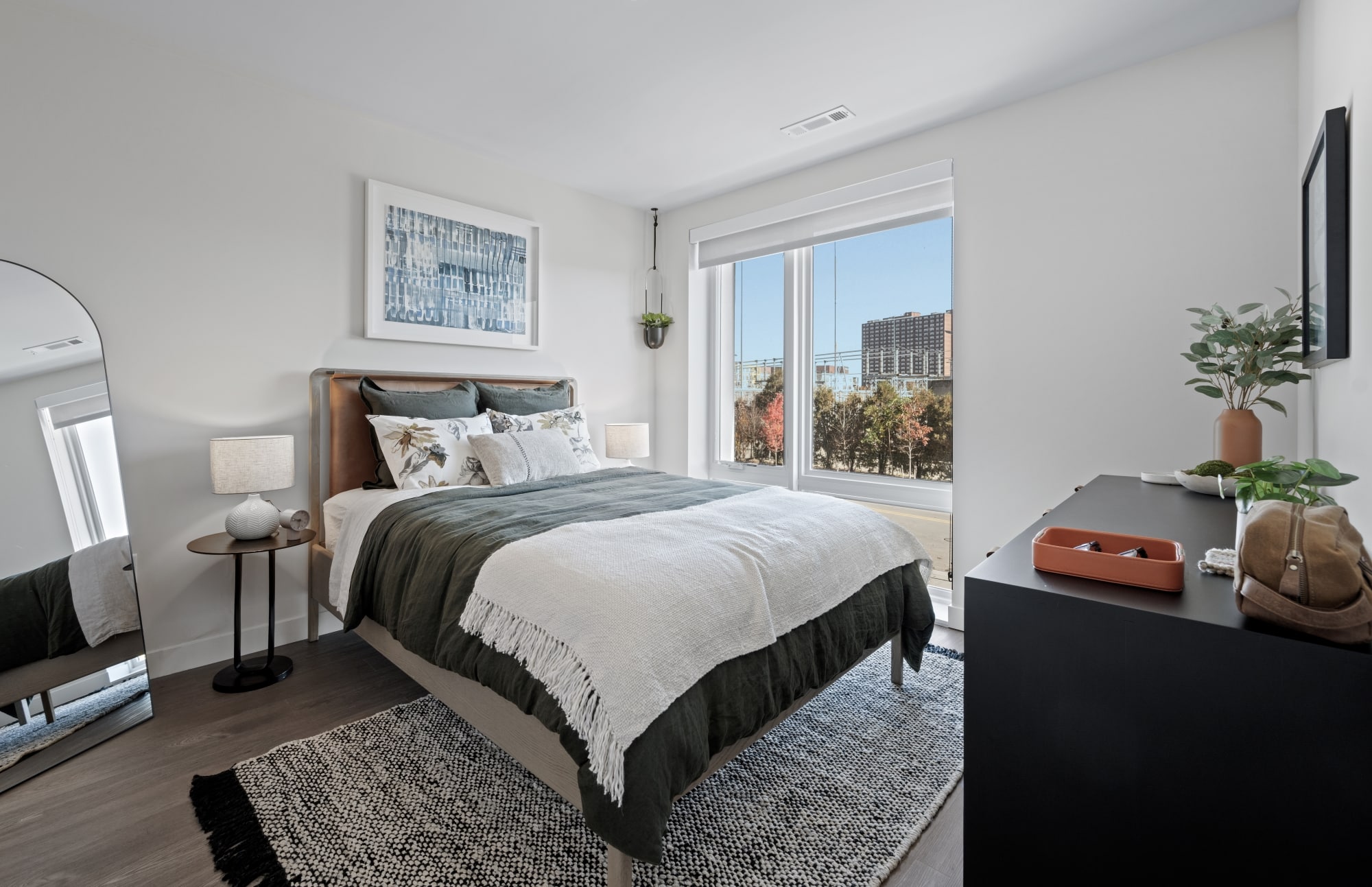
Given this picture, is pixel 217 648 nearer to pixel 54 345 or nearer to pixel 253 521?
pixel 253 521

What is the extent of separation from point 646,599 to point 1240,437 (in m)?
1.92

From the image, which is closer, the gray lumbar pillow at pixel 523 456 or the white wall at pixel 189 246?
the white wall at pixel 189 246

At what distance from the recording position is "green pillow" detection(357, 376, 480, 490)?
2902 millimetres

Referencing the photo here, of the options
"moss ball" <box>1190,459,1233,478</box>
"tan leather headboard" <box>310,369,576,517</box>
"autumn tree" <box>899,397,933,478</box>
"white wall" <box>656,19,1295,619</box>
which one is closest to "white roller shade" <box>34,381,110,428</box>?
"tan leather headboard" <box>310,369,576,517</box>

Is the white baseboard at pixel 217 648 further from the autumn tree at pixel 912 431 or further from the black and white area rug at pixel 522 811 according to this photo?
the autumn tree at pixel 912 431

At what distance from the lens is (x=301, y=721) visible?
85.7 inches

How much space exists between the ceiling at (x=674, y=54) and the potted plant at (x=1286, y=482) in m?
1.98

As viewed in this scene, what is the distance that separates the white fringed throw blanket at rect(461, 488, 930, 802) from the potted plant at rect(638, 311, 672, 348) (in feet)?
8.21

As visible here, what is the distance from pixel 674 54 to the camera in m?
2.47

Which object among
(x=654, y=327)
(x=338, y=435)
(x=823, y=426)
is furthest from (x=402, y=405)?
(x=823, y=426)

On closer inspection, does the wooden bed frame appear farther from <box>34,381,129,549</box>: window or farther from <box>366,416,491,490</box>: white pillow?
<box>34,381,129,549</box>: window

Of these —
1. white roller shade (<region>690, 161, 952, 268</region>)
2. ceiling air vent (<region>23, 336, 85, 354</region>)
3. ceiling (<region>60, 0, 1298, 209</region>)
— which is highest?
ceiling (<region>60, 0, 1298, 209</region>)

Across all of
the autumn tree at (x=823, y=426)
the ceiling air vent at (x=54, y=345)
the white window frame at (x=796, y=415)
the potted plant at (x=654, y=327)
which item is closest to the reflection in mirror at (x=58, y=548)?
the ceiling air vent at (x=54, y=345)

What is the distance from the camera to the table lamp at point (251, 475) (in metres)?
2.43
